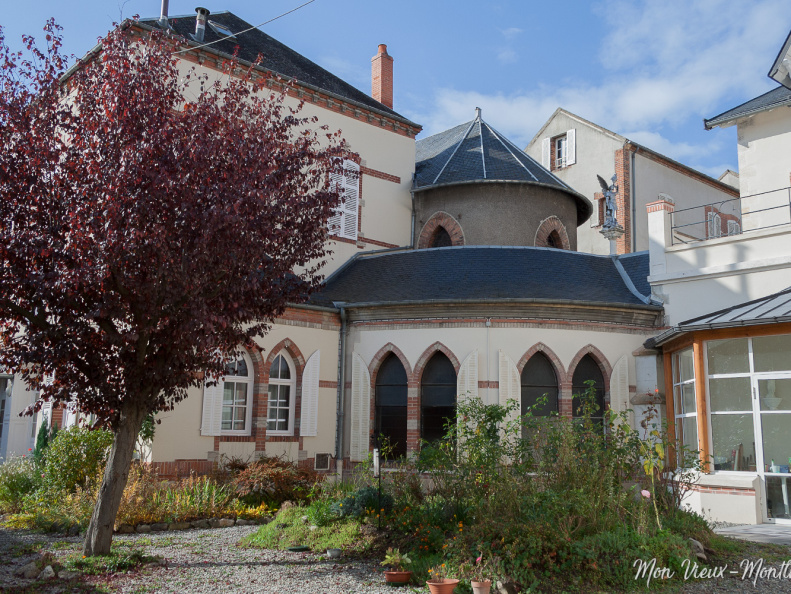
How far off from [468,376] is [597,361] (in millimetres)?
2533

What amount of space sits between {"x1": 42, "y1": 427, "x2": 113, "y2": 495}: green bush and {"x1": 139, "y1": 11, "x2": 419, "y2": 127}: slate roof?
28.5 ft

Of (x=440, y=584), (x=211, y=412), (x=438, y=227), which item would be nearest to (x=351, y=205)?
(x=438, y=227)

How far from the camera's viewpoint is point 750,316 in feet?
35.5

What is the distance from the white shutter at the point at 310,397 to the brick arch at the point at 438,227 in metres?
5.78

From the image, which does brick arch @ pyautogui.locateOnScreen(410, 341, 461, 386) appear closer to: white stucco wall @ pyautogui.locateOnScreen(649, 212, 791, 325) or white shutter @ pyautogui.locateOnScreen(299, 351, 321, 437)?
white shutter @ pyautogui.locateOnScreen(299, 351, 321, 437)

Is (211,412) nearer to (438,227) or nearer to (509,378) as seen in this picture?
(509,378)

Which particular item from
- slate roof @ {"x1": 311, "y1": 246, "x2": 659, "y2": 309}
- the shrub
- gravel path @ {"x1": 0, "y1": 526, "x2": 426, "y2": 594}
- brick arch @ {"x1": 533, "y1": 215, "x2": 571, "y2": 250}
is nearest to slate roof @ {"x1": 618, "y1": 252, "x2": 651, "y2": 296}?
slate roof @ {"x1": 311, "y1": 246, "x2": 659, "y2": 309}

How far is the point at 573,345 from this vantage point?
14.2 meters

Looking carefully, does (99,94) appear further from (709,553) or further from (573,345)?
(573,345)

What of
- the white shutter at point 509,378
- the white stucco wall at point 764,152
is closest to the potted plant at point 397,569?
the white shutter at point 509,378

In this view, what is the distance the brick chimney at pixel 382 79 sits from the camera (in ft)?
72.5

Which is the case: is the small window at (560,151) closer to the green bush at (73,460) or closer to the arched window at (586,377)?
the arched window at (586,377)

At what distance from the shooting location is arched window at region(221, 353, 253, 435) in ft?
45.3

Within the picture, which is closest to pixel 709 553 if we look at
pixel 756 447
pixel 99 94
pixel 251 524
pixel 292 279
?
pixel 756 447
